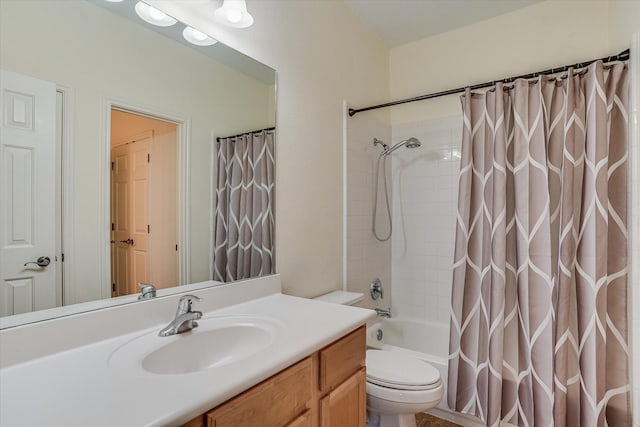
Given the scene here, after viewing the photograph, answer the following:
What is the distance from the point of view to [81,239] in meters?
0.97

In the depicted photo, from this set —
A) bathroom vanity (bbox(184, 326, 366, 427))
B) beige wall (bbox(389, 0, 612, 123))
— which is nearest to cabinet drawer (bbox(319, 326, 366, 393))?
bathroom vanity (bbox(184, 326, 366, 427))

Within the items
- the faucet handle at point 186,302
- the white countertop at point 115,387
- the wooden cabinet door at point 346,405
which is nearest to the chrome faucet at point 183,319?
the faucet handle at point 186,302

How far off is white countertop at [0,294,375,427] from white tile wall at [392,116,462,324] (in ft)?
5.57

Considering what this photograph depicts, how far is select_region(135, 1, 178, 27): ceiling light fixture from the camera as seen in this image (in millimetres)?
1108

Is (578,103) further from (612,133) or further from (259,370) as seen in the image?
(259,370)

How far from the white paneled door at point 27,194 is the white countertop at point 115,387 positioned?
0.20 metres

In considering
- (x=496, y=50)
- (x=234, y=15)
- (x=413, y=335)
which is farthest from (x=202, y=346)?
(x=496, y=50)

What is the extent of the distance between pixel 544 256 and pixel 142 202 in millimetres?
1917

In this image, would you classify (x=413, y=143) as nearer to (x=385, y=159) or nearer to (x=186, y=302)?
(x=385, y=159)

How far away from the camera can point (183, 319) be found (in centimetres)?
107

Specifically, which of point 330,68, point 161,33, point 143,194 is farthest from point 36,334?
point 330,68

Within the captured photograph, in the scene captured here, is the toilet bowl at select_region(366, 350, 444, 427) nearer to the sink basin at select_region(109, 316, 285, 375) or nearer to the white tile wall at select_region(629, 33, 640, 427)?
the sink basin at select_region(109, 316, 285, 375)

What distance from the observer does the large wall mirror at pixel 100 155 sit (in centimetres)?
86

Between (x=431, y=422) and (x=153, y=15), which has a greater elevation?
(x=153, y=15)
